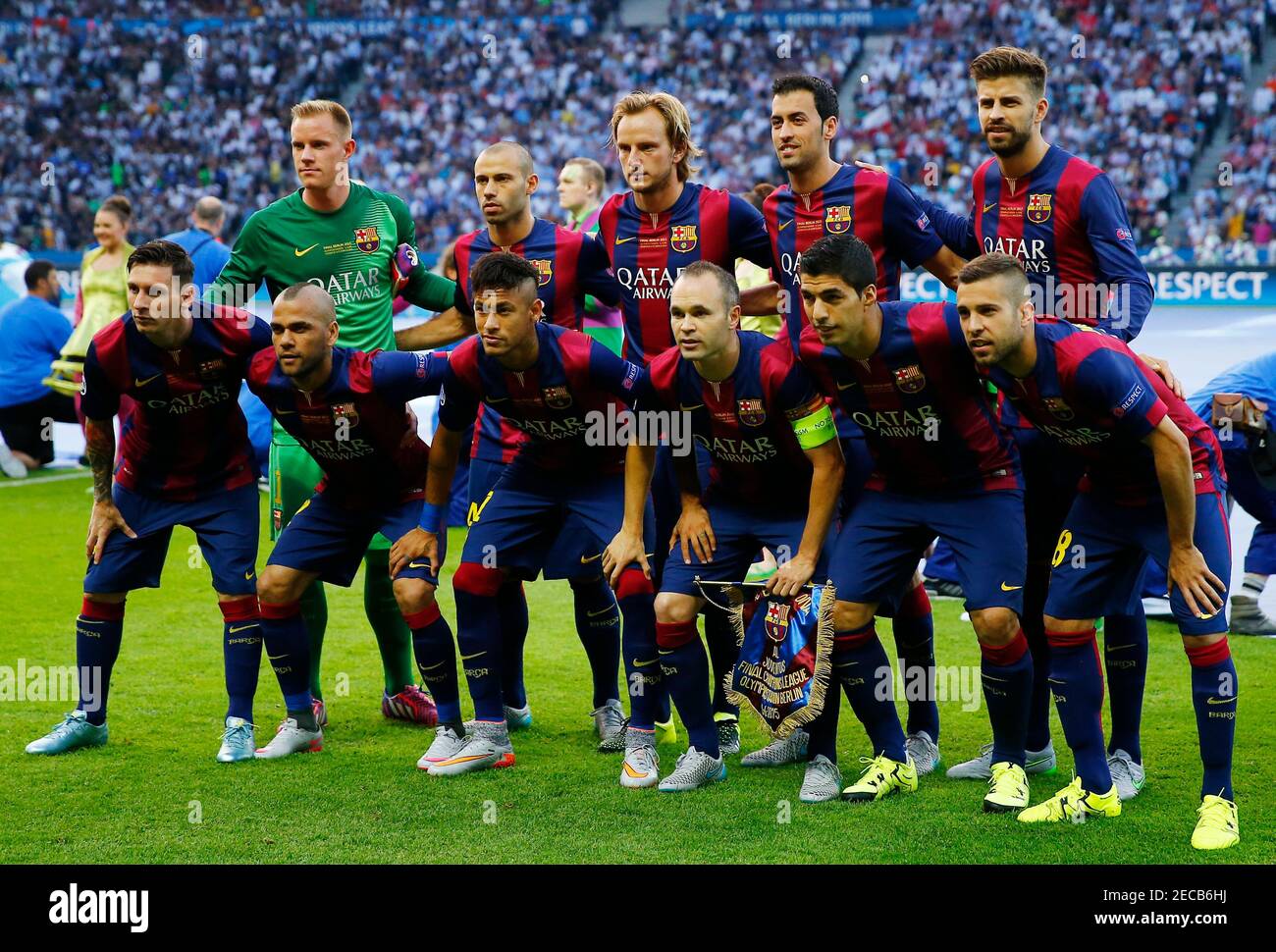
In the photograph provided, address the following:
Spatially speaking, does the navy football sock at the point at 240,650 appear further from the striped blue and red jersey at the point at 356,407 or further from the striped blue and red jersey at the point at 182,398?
the striped blue and red jersey at the point at 356,407


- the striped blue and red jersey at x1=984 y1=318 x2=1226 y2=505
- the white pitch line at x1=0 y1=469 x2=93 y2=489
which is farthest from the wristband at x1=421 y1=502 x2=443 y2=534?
the white pitch line at x1=0 y1=469 x2=93 y2=489

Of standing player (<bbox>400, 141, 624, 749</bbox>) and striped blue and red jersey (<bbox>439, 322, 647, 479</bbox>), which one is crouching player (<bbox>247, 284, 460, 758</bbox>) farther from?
standing player (<bbox>400, 141, 624, 749</bbox>)

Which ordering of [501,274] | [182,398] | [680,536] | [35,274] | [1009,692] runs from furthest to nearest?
[35,274] < [182,398] < [680,536] < [501,274] < [1009,692]

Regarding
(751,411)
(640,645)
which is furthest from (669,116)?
(640,645)

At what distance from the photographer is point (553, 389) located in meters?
5.36

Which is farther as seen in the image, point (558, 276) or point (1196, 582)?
point (558, 276)

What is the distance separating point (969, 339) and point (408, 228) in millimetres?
3007

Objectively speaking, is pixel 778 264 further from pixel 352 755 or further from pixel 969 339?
pixel 352 755

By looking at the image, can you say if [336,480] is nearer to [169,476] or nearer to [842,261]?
[169,476]

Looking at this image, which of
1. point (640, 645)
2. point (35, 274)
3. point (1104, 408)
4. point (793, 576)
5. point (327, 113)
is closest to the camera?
point (1104, 408)

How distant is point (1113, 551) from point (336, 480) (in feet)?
9.69

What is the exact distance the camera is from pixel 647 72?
3123 centimetres

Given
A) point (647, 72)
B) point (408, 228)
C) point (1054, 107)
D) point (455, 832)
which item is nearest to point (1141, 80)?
point (1054, 107)

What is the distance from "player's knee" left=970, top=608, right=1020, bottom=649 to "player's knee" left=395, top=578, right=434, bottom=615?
2.07m
